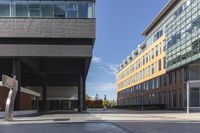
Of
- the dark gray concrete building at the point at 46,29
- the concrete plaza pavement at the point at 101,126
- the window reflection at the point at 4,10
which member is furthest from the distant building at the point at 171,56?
the concrete plaza pavement at the point at 101,126

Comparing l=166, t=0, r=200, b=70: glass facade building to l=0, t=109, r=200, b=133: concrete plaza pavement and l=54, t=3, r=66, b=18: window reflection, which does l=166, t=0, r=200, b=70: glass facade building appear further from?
l=0, t=109, r=200, b=133: concrete plaza pavement

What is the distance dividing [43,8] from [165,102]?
44178mm

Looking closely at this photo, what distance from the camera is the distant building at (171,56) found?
211 feet

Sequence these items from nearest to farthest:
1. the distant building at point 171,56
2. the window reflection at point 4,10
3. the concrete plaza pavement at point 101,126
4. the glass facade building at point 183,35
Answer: the concrete plaza pavement at point 101,126
the window reflection at point 4,10
the glass facade building at point 183,35
the distant building at point 171,56

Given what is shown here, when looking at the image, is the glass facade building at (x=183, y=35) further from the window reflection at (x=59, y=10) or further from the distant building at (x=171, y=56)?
the window reflection at (x=59, y=10)

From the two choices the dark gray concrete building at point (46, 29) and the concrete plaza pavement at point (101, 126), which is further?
the dark gray concrete building at point (46, 29)

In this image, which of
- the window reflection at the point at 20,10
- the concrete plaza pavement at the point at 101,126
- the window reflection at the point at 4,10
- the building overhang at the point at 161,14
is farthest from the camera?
the building overhang at the point at 161,14

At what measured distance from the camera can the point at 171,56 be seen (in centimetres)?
7506

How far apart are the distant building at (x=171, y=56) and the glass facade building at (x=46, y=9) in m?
22.4

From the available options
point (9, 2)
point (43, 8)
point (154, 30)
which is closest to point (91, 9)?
point (43, 8)

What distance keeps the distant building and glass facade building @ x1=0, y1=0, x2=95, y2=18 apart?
22.4 metres

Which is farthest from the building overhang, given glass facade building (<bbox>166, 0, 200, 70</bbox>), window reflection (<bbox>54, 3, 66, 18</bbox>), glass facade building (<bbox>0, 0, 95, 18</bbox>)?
window reflection (<bbox>54, 3, 66, 18</bbox>)

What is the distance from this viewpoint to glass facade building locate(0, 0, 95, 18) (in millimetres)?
Answer: 44750

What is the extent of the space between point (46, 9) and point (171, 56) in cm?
3595
